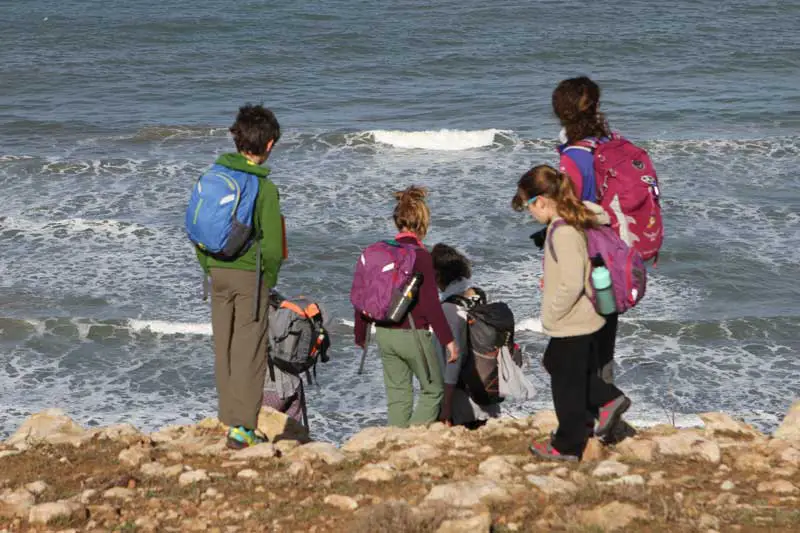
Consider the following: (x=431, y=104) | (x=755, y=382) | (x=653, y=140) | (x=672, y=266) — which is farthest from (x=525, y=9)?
(x=755, y=382)

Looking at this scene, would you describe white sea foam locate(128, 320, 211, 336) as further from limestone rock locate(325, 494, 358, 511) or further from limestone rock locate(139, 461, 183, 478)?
limestone rock locate(325, 494, 358, 511)

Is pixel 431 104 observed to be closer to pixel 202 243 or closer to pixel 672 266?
pixel 672 266

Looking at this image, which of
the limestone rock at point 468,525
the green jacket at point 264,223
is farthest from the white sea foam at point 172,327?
the limestone rock at point 468,525

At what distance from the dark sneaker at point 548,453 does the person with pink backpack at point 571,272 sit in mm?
322

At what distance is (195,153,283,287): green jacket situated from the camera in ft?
19.8

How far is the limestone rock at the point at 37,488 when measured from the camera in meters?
5.81

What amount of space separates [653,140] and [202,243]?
18.3 metres

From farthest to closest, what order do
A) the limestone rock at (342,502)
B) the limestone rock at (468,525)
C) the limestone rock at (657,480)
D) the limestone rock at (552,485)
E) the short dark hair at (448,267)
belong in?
the short dark hair at (448,267) → the limestone rock at (657,480) → the limestone rock at (552,485) → the limestone rock at (342,502) → the limestone rock at (468,525)

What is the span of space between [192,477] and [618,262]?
2.27 m

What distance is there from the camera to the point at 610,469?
232 inches

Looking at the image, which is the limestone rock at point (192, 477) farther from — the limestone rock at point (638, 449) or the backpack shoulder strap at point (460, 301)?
the limestone rock at point (638, 449)

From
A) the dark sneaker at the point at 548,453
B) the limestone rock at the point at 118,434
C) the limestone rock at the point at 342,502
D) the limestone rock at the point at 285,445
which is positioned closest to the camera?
the limestone rock at the point at 342,502

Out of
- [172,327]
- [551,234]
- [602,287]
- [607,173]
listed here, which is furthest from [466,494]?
[172,327]

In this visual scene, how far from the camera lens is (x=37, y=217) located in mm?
18312
